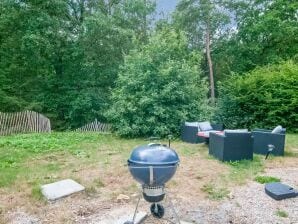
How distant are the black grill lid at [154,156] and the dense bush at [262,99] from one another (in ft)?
30.3

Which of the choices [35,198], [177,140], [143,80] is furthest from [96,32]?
[35,198]

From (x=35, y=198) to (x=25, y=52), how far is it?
11.8 metres

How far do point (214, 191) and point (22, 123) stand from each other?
8823 mm

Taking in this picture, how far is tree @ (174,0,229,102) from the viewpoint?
1758 cm

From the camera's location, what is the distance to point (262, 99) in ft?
37.4

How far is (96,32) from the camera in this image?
1464 cm

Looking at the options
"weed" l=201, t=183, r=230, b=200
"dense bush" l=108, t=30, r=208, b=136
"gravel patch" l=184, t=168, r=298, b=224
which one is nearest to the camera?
"gravel patch" l=184, t=168, r=298, b=224

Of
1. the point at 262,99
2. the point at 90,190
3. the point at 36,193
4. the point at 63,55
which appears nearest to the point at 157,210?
the point at 90,190

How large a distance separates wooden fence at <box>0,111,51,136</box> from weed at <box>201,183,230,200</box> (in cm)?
848

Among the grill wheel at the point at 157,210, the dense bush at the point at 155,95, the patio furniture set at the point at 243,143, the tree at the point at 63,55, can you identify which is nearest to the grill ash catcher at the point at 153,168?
the grill wheel at the point at 157,210

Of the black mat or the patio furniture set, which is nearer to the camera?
the black mat

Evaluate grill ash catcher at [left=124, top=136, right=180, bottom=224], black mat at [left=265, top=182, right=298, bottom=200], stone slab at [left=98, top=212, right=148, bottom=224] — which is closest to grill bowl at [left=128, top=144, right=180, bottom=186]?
grill ash catcher at [left=124, top=136, right=180, bottom=224]

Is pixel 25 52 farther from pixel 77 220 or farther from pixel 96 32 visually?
pixel 77 220

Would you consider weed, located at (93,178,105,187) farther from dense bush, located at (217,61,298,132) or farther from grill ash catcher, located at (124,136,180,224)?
dense bush, located at (217,61,298,132)
